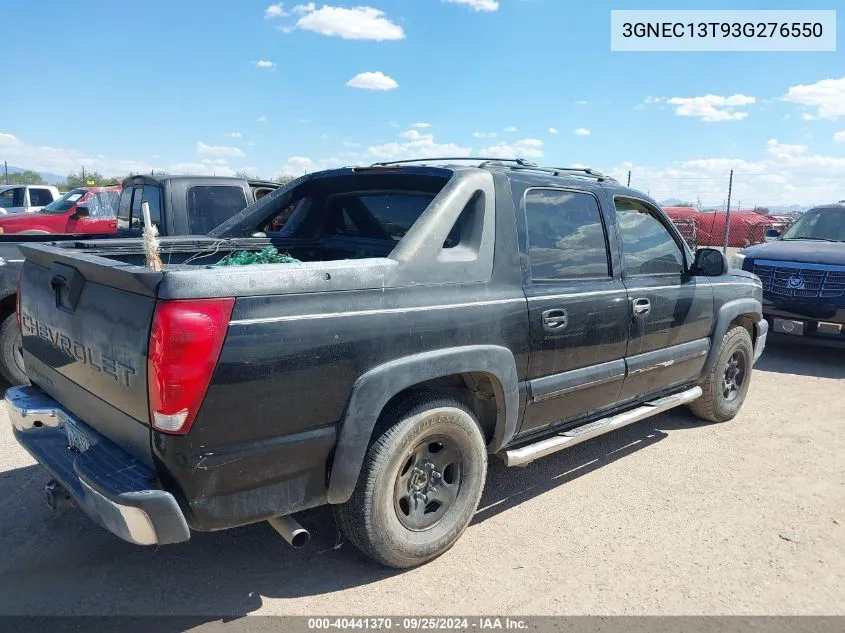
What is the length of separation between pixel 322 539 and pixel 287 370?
1.36 m

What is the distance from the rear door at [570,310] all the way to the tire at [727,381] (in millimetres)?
1580

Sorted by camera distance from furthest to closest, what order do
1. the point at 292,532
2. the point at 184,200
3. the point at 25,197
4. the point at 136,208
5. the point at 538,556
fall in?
the point at 25,197, the point at 136,208, the point at 184,200, the point at 538,556, the point at 292,532

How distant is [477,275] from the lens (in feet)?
10.7

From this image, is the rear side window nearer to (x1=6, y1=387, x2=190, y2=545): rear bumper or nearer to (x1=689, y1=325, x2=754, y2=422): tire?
(x1=6, y1=387, x2=190, y2=545): rear bumper

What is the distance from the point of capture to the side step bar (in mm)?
3611

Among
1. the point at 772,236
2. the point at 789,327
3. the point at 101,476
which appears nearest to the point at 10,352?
the point at 101,476

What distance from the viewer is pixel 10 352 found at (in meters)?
5.61

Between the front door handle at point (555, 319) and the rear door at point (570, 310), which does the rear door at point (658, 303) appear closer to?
the rear door at point (570, 310)

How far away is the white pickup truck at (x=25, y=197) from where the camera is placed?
18.5 m

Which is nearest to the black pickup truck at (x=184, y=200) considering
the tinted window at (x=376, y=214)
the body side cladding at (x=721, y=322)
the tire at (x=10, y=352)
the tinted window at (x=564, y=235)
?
the tire at (x=10, y=352)

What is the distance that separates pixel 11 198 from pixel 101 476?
782 inches

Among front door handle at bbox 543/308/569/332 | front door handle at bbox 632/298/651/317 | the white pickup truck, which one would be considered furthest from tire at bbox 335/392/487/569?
the white pickup truck

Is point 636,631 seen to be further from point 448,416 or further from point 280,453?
point 280,453

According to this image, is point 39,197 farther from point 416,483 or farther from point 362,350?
point 362,350
